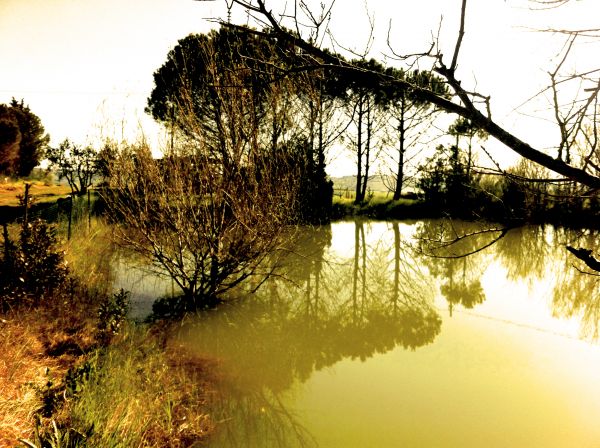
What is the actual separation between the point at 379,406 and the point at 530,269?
30.3ft

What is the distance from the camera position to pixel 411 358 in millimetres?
5801

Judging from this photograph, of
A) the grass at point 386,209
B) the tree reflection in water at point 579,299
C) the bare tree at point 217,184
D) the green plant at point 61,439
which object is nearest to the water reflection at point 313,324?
the bare tree at point 217,184

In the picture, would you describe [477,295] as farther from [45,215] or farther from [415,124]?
[415,124]

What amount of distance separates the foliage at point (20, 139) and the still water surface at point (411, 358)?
24837 mm

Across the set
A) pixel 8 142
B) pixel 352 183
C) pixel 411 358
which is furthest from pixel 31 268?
pixel 352 183

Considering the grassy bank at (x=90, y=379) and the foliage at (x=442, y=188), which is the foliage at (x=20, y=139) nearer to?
the grassy bank at (x=90, y=379)

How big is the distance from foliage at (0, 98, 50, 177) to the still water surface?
24837mm

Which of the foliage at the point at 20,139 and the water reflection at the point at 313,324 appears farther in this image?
the foliage at the point at 20,139

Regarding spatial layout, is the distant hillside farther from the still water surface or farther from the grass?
the still water surface

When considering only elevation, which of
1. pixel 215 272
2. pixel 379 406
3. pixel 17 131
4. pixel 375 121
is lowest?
pixel 379 406

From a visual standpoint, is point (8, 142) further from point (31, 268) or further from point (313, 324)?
point (313, 324)

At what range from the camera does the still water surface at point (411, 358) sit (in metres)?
4.10

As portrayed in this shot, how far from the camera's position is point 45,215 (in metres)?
14.1

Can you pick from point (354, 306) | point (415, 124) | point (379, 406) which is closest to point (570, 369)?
point (379, 406)
